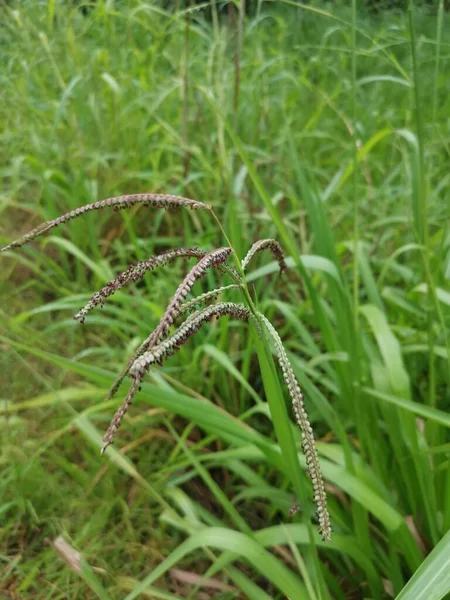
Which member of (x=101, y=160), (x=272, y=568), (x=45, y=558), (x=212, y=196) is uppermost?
(x=101, y=160)

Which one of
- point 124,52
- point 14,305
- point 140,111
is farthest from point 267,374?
point 124,52

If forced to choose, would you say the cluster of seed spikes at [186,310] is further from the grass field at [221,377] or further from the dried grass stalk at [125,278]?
the grass field at [221,377]

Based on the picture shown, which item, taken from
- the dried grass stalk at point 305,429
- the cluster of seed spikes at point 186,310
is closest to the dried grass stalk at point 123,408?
the cluster of seed spikes at point 186,310

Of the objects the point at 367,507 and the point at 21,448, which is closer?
the point at 367,507

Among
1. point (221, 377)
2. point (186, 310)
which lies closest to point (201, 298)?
point (186, 310)

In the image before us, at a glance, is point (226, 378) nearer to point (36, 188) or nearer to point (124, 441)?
point (124, 441)

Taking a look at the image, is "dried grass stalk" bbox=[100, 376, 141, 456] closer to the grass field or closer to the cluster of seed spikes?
the cluster of seed spikes

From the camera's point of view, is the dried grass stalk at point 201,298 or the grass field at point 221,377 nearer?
the dried grass stalk at point 201,298

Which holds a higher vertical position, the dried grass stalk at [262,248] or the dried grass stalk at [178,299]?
the dried grass stalk at [178,299]

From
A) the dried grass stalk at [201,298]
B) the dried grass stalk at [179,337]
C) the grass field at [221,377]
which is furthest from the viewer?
the grass field at [221,377]
